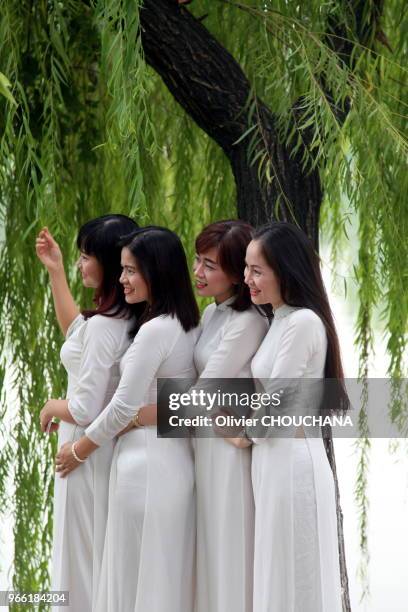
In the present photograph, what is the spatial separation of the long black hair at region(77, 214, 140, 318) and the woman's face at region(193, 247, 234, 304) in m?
0.25

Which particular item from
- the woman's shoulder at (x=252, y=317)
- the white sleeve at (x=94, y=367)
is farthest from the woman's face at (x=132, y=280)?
the woman's shoulder at (x=252, y=317)

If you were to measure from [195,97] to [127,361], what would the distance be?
0.93 meters

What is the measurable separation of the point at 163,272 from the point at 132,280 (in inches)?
3.1

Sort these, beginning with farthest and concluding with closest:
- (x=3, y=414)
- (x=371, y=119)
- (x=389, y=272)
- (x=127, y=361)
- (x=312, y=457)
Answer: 1. (x=3, y=414)
2. (x=389, y=272)
3. (x=371, y=119)
4. (x=127, y=361)
5. (x=312, y=457)

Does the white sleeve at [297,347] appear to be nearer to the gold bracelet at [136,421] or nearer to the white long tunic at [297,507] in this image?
the white long tunic at [297,507]

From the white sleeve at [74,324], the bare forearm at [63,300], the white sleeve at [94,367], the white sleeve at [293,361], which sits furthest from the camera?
the bare forearm at [63,300]

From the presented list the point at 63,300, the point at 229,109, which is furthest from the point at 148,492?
the point at 229,109

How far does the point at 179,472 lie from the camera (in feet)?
8.70

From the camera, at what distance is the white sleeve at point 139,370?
2596 mm

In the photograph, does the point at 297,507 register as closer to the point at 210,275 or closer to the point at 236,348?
the point at 236,348

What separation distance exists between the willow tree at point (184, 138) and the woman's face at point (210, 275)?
260 millimetres

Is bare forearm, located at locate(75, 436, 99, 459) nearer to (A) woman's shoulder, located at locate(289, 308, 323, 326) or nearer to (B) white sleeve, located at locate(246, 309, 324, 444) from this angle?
(B) white sleeve, located at locate(246, 309, 324, 444)

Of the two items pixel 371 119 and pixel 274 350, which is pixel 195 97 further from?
pixel 274 350

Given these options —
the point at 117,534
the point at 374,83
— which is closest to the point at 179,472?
the point at 117,534
